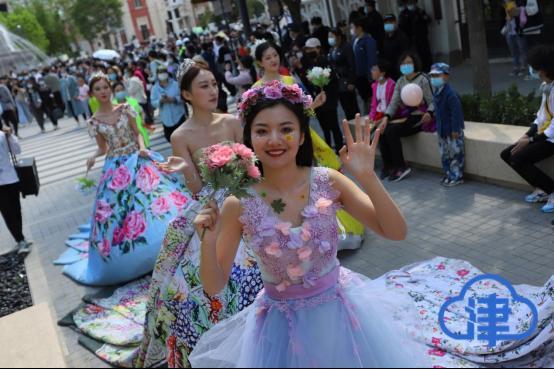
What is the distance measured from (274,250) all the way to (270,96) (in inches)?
27.3

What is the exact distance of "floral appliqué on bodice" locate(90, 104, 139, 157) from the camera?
19.9 ft

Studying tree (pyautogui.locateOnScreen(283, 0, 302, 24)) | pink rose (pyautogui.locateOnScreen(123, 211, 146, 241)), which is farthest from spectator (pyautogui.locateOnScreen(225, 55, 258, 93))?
pink rose (pyautogui.locateOnScreen(123, 211, 146, 241))

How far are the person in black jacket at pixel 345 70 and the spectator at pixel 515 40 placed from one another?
303 cm

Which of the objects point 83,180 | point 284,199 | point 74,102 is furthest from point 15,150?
point 74,102

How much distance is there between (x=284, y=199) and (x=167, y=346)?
6.14 feet

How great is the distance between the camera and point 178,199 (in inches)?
235

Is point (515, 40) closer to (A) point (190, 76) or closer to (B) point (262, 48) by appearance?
(B) point (262, 48)

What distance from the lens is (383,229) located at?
8.08ft

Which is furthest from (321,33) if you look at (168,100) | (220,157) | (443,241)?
(220,157)

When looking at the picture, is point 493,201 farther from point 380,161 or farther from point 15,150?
point 15,150

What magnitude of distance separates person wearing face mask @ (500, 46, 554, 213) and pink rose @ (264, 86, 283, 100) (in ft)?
11.7

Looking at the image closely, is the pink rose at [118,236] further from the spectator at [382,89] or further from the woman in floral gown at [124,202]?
the spectator at [382,89]

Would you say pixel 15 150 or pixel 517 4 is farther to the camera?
pixel 517 4

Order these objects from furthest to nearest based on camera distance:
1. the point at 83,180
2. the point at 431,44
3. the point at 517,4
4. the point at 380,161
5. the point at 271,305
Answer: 1. the point at 431,44
2. the point at 517,4
3. the point at 380,161
4. the point at 83,180
5. the point at 271,305
